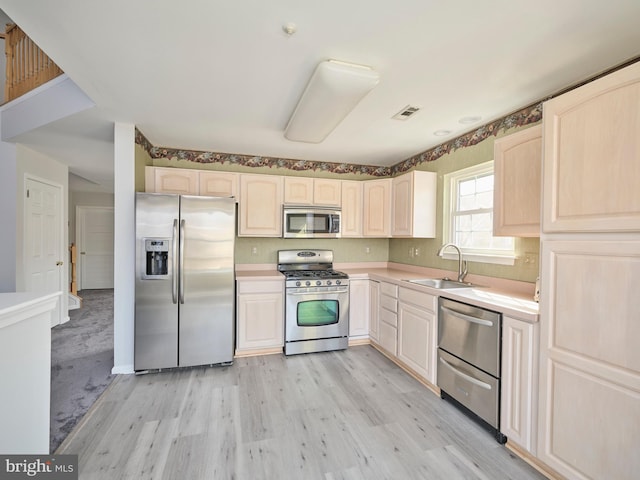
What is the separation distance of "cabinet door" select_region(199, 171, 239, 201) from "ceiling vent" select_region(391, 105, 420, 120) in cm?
200

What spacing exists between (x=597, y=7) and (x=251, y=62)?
1823 millimetres

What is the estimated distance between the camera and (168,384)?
8.93ft

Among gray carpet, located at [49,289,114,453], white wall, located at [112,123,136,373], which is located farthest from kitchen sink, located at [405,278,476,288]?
gray carpet, located at [49,289,114,453]

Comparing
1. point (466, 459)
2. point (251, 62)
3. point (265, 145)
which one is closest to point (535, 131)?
point (251, 62)

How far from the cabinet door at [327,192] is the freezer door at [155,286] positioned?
5.59 ft

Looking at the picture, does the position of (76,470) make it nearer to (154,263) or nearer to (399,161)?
(154,263)

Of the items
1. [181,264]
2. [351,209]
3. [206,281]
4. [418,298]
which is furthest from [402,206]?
A: [181,264]

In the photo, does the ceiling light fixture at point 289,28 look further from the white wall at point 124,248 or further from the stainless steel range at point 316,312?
the stainless steel range at point 316,312

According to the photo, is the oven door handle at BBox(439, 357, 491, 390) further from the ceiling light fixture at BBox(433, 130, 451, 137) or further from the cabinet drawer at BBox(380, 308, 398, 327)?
the ceiling light fixture at BBox(433, 130, 451, 137)

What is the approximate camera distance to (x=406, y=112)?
2.56m

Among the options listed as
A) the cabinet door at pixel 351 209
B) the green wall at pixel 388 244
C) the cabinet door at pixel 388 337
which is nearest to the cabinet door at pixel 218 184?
the green wall at pixel 388 244

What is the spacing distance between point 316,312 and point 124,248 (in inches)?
84.2

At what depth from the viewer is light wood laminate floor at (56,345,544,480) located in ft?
5.66

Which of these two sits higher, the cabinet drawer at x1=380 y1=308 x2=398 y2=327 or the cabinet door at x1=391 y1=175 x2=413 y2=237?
the cabinet door at x1=391 y1=175 x2=413 y2=237
